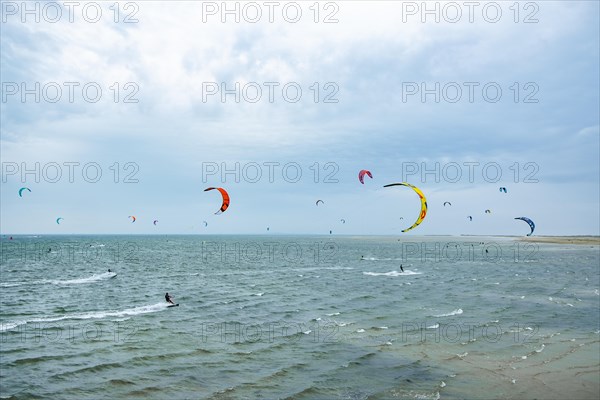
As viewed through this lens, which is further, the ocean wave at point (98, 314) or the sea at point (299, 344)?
the ocean wave at point (98, 314)

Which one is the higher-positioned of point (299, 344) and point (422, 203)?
point (422, 203)

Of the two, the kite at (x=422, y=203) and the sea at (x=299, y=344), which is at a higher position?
the kite at (x=422, y=203)

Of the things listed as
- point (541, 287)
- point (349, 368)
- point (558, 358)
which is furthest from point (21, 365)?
point (541, 287)

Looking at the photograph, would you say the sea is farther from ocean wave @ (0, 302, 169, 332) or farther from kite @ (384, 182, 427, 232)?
kite @ (384, 182, 427, 232)

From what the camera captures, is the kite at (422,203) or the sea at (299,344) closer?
the sea at (299,344)

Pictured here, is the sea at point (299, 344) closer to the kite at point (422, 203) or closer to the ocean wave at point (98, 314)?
the ocean wave at point (98, 314)

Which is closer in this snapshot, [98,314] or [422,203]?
[422,203]

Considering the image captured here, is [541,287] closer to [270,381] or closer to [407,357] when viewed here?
[407,357]

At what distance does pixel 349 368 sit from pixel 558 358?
31.9ft

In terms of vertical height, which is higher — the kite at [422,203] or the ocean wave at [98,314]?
the kite at [422,203]

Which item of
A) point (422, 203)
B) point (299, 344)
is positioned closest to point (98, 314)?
point (299, 344)

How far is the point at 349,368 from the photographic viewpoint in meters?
18.5

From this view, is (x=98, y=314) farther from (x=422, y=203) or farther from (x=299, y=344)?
(x=422, y=203)

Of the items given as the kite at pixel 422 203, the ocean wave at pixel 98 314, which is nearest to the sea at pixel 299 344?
the ocean wave at pixel 98 314
